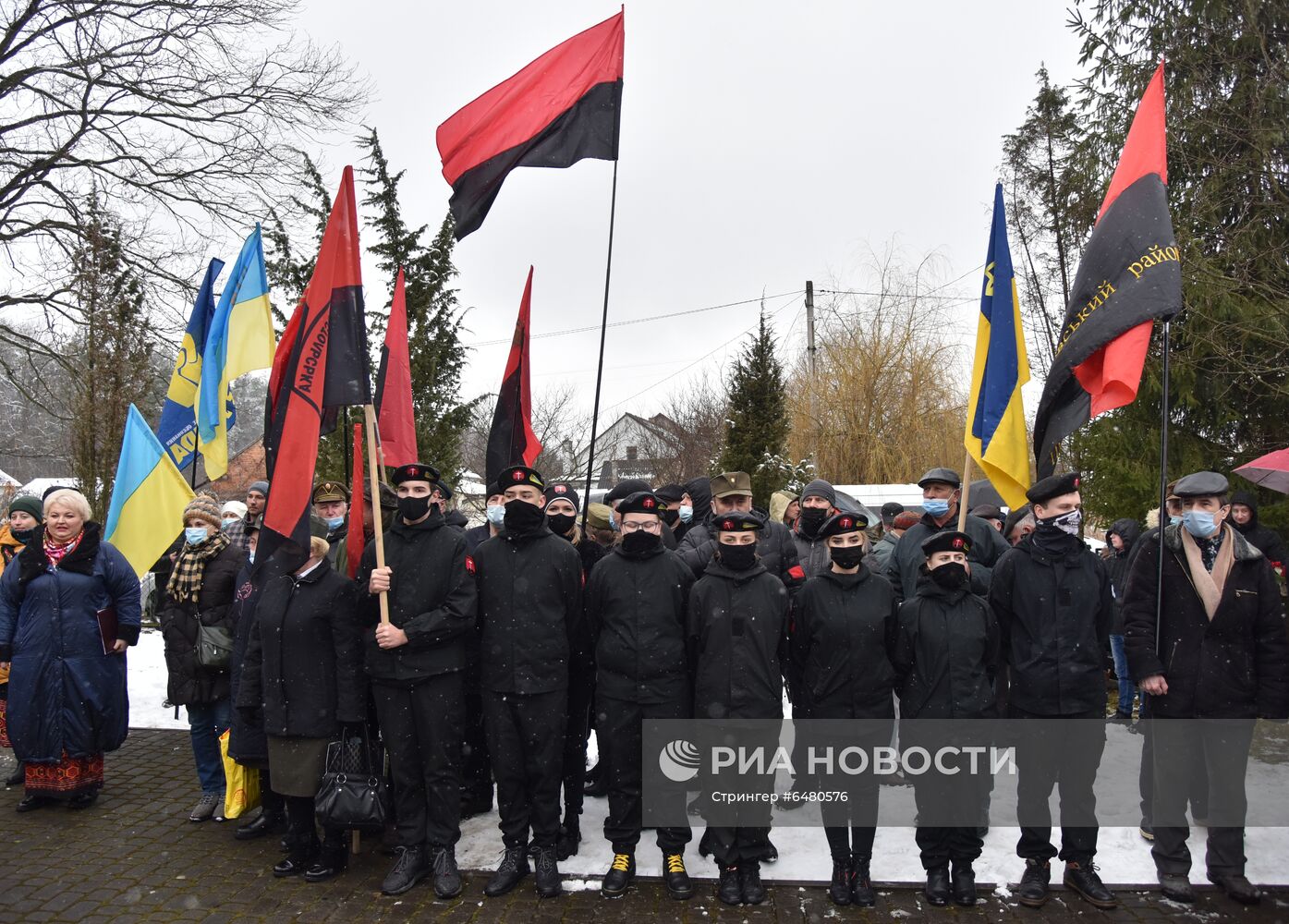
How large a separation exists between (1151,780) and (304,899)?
472 centimetres

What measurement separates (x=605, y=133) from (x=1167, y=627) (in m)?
4.65

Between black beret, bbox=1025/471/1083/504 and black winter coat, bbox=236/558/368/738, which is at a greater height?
black beret, bbox=1025/471/1083/504

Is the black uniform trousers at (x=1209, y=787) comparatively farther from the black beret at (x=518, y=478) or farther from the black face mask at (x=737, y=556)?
the black beret at (x=518, y=478)

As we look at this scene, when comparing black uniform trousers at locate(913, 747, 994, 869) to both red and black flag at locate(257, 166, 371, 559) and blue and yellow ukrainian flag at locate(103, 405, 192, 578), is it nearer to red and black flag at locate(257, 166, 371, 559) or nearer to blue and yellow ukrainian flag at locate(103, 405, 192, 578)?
red and black flag at locate(257, 166, 371, 559)

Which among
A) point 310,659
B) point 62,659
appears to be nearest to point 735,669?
point 310,659

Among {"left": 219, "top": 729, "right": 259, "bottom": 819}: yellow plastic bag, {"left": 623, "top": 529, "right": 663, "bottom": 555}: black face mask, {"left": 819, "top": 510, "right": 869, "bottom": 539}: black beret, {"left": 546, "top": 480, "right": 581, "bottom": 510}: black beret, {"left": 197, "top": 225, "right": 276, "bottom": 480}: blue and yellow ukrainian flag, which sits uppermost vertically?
{"left": 197, "top": 225, "right": 276, "bottom": 480}: blue and yellow ukrainian flag

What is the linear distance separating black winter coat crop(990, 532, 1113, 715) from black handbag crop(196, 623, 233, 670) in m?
4.75

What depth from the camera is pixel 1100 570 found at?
4.68 metres

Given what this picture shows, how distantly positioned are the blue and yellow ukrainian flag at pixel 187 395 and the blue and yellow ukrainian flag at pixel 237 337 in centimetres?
42

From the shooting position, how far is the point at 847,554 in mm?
4711

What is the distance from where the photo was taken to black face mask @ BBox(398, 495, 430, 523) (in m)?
4.96

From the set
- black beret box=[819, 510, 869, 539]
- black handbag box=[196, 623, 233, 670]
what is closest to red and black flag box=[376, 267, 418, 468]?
black handbag box=[196, 623, 233, 670]

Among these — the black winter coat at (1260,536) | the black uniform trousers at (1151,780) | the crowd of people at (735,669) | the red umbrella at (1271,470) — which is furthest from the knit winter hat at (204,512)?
the black winter coat at (1260,536)

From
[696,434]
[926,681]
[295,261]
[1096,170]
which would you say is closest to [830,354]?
[696,434]
